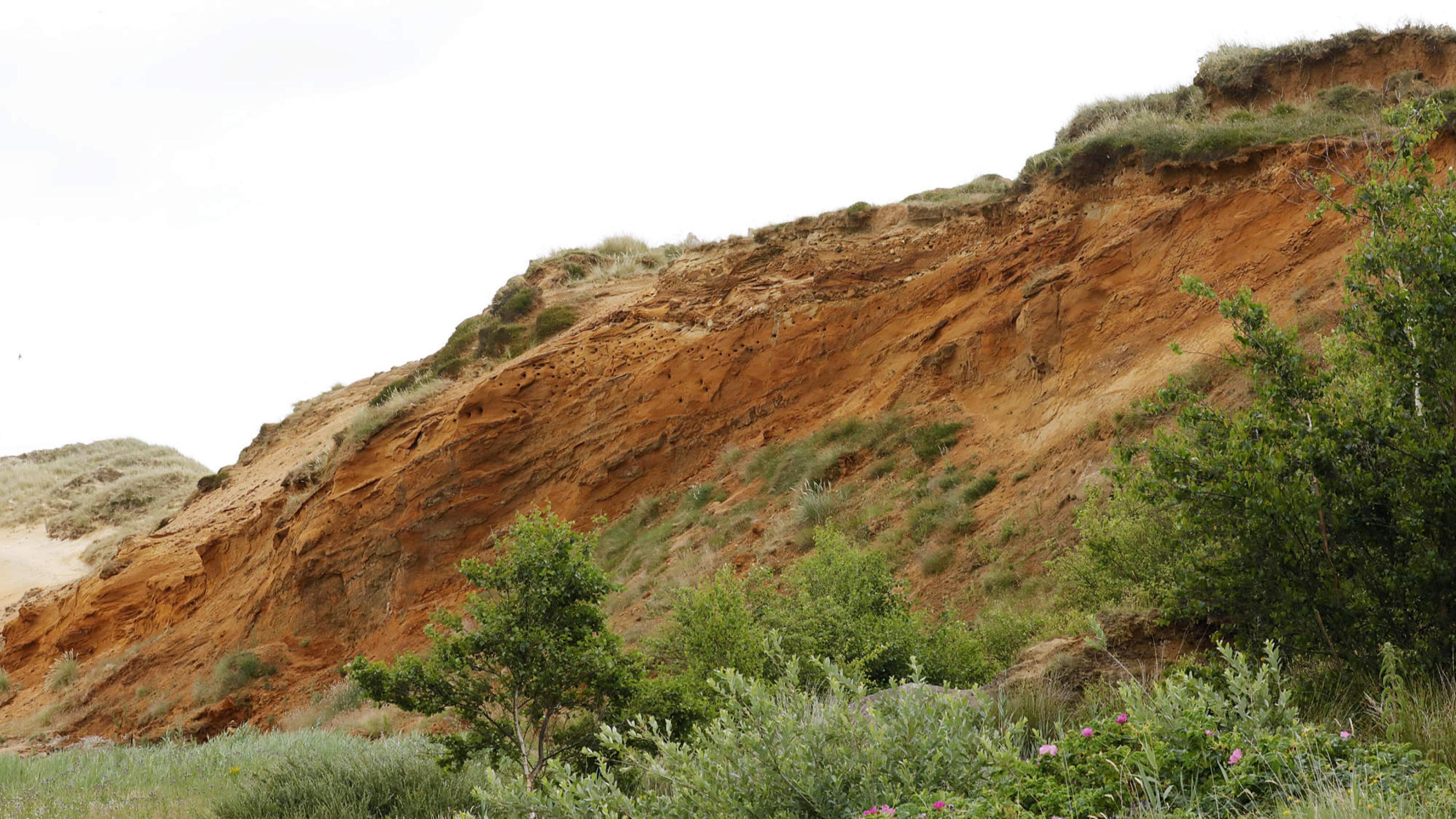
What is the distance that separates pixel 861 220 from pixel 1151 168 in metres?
6.75

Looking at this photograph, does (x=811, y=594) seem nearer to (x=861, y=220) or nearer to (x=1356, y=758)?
(x=1356, y=758)

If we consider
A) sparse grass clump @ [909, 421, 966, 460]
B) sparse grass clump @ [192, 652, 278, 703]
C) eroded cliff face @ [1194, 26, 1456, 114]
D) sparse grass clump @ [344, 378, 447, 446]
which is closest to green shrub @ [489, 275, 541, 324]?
sparse grass clump @ [344, 378, 447, 446]

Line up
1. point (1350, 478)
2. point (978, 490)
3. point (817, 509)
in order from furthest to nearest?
point (817, 509) < point (978, 490) < point (1350, 478)

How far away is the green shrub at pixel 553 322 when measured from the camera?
2358 cm

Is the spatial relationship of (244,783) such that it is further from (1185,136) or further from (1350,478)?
(1185,136)

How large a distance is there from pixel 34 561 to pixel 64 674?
17.3m

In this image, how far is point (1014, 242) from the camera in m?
17.6

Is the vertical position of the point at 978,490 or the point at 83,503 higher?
the point at 83,503

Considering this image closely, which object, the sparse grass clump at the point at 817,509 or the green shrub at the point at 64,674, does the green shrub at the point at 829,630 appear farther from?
the green shrub at the point at 64,674

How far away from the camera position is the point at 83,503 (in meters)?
42.8

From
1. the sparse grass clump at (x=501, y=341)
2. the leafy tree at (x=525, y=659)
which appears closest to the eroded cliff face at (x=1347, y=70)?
the leafy tree at (x=525, y=659)

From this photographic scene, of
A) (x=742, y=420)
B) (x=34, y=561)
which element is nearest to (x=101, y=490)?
(x=34, y=561)

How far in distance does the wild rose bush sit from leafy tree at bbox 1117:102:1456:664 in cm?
103

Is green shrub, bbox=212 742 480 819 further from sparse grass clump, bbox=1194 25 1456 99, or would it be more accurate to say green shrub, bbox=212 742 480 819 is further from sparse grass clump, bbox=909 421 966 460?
sparse grass clump, bbox=1194 25 1456 99
